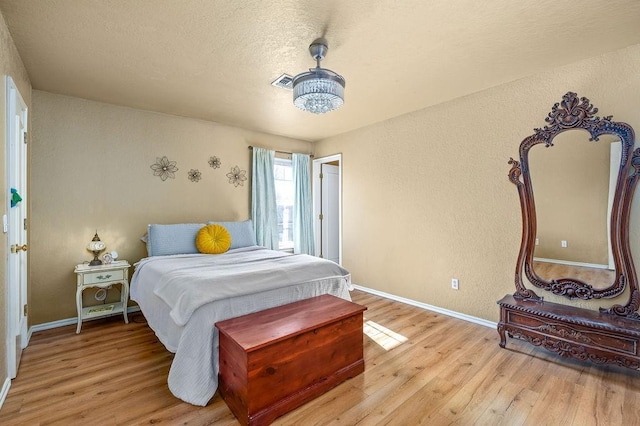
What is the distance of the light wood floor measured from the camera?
68.7 inches

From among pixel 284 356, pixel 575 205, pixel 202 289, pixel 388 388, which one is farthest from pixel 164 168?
pixel 575 205

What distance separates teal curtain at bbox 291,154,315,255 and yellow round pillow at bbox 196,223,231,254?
1.56m

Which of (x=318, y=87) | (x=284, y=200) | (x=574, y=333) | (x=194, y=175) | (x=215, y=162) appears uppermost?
(x=318, y=87)

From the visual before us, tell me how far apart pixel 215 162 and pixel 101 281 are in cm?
200

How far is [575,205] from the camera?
2.56m

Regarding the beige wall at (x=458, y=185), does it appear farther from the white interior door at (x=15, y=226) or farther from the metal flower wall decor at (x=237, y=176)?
the white interior door at (x=15, y=226)

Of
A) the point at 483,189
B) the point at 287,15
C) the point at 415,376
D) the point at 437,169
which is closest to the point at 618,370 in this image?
the point at 415,376

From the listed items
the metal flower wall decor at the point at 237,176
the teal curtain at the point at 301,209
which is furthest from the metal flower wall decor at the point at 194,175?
the teal curtain at the point at 301,209

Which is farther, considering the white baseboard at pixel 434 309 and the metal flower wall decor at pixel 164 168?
the metal flower wall decor at pixel 164 168

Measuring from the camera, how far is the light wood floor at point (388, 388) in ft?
5.72

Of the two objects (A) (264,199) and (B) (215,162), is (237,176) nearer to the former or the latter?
(B) (215,162)

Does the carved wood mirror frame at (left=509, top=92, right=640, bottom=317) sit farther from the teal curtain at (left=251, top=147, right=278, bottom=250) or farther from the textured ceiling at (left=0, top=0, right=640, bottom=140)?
the teal curtain at (left=251, top=147, right=278, bottom=250)

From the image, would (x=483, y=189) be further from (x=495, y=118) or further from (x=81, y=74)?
(x=81, y=74)

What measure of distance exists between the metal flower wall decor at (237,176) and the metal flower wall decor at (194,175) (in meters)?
0.43
